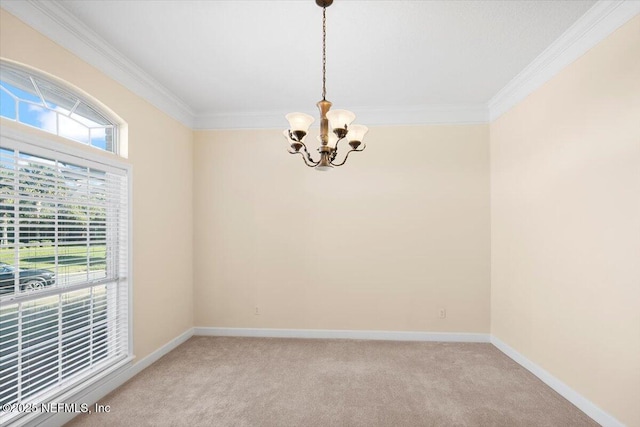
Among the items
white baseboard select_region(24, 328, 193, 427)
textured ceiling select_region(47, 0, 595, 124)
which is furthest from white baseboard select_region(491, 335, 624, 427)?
white baseboard select_region(24, 328, 193, 427)

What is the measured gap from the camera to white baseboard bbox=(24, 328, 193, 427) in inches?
87.4

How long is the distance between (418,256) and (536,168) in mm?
1631

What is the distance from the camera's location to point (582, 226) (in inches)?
98.4

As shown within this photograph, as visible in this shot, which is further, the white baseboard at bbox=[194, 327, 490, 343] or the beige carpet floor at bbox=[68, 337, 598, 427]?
the white baseboard at bbox=[194, 327, 490, 343]

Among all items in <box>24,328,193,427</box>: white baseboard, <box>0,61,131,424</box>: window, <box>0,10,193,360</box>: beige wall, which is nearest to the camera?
<box>0,61,131,424</box>: window

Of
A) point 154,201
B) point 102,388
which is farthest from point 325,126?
point 102,388

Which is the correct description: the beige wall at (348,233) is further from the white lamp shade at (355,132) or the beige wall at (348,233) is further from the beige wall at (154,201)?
the white lamp shade at (355,132)

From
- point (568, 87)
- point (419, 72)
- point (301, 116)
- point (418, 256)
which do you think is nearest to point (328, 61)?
point (419, 72)

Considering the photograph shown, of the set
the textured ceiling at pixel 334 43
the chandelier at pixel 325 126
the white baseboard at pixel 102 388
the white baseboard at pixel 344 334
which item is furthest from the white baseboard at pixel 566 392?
the white baseboard at pixel 102 388

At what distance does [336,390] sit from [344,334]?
1.30m

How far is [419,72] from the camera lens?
3135 mm

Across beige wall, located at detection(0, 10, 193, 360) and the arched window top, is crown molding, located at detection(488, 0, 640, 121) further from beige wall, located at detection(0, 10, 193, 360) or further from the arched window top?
the arched window top

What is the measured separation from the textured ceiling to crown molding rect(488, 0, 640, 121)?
0.24 feet

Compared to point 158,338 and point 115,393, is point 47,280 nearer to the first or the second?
point 115,393
